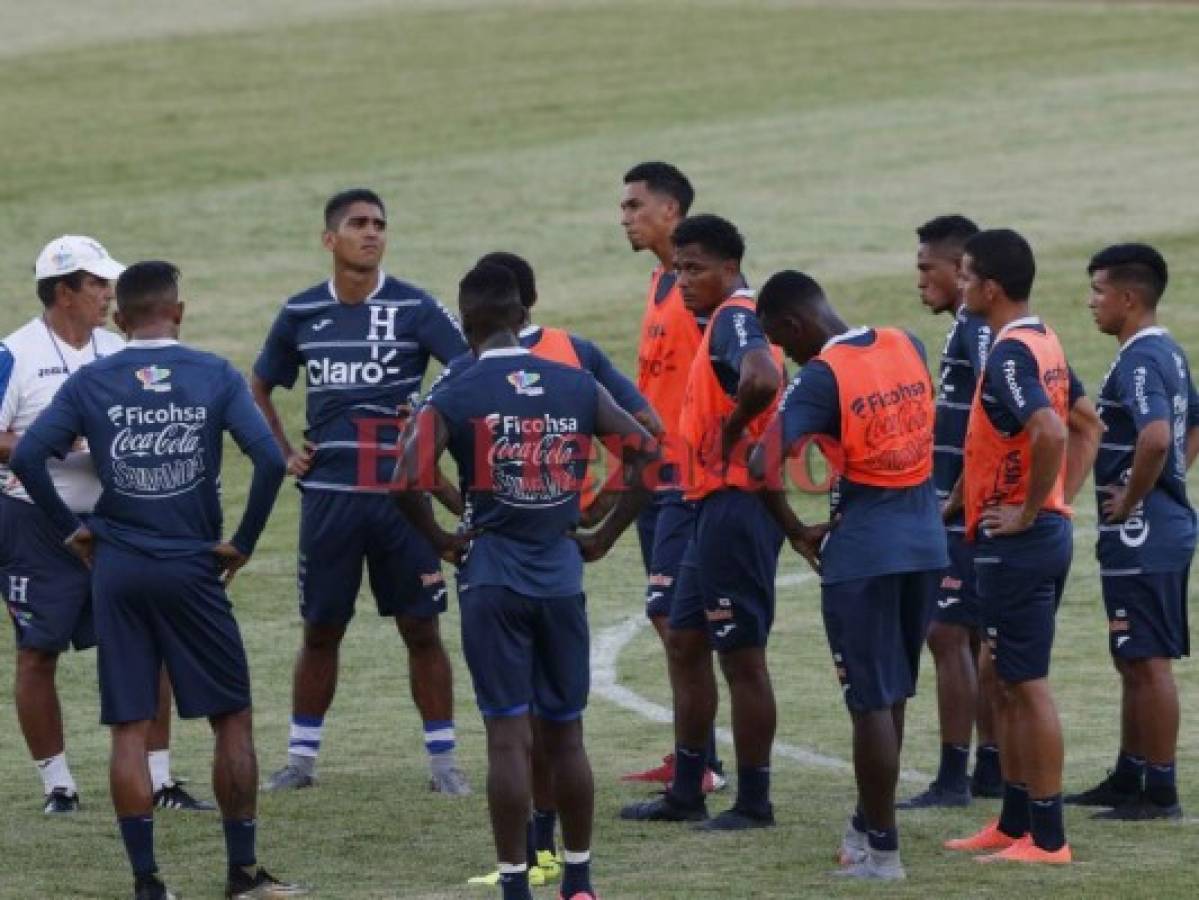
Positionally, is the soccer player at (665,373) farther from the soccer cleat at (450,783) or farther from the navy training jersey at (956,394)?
the navy training jersey at (956,394)

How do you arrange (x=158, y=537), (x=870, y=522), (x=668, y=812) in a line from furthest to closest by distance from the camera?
(x=668, y=812) < (x=870, y=522) < (x=158, y=537)

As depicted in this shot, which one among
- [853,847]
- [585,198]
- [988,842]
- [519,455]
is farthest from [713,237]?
[585,198]

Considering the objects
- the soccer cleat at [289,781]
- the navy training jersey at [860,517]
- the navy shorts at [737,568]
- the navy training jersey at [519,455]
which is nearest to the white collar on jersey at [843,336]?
the navy training jersey at [860,517]

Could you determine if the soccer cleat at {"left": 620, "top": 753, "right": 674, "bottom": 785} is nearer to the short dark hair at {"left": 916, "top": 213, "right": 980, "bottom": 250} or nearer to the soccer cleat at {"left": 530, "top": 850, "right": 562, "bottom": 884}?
the soccer cleat at {"left": 530, "top": 850, "right": 562, "bottom": 884}

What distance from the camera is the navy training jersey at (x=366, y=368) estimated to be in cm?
1227

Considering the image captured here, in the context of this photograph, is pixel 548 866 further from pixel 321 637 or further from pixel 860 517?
pixel 321 637

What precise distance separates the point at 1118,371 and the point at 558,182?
20.6 m

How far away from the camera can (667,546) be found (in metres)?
12.1

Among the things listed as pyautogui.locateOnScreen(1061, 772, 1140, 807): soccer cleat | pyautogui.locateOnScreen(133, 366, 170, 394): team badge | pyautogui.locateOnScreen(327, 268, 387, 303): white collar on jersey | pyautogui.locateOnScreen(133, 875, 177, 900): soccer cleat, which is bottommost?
pyautogui.locateOnScreen(1061, 772, 1140, 807): soccer cleat

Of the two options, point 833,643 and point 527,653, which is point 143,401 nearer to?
point 527,653

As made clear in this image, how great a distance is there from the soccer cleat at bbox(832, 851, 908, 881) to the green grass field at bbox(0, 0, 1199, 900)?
0.35 feet

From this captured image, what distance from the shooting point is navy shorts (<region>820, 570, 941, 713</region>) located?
10453 millimetres

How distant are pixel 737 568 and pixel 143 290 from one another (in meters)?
2.74

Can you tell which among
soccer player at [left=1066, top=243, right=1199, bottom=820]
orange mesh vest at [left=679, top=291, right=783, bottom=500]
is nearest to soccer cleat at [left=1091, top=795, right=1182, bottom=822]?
soccer player at [left=1066, top=243, right=1199, bottom=820]
